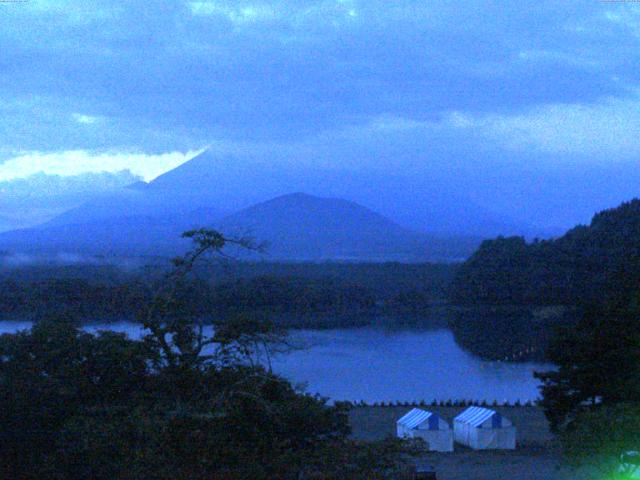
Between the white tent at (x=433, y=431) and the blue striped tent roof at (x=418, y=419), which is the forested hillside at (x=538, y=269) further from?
the white tent at (x=433, y=431)

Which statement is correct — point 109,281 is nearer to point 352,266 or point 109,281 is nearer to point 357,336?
point 357,336

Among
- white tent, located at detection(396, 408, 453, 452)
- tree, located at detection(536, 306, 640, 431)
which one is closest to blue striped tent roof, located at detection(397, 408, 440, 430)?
white tent, located at detection(396, 408, 453, 452)

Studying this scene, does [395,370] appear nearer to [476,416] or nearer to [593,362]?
[476,416]

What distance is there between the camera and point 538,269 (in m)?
26.0

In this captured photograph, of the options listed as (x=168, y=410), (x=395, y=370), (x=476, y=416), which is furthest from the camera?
(x=395, y=370)

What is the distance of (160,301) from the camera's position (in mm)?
5297

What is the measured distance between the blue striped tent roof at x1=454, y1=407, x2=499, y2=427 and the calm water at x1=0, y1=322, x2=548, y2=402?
9.37ft

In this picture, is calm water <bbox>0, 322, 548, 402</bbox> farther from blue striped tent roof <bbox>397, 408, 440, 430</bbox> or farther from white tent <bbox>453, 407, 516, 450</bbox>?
white tent <bbox>453, 407, 516, 450</bbox>

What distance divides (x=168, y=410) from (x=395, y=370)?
12950mm

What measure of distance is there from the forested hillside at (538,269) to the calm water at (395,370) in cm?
467

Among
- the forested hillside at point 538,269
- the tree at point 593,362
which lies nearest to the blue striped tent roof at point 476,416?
the tree at point 593,362

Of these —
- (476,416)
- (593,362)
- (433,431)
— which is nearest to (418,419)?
(433,431)

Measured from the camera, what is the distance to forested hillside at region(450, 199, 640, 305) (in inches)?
995

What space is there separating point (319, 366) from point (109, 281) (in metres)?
5.75
